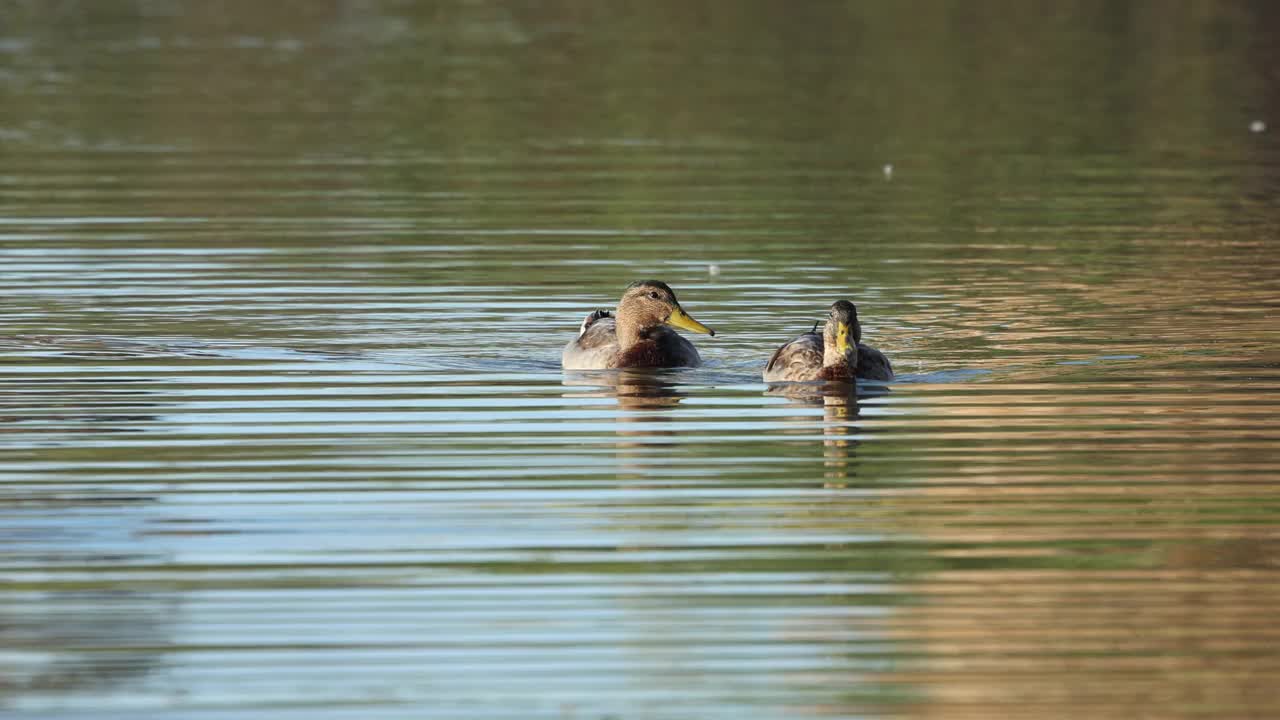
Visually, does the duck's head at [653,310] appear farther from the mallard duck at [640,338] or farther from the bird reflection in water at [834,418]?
the bird reflection in water at [834,418]

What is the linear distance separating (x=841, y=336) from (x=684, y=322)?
174cm

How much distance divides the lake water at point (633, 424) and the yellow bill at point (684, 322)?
0.34m

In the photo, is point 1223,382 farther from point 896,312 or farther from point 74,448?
point 74,448

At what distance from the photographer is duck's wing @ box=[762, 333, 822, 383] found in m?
15.6

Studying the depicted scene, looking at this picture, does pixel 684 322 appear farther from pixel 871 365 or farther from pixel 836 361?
pixel 871 365

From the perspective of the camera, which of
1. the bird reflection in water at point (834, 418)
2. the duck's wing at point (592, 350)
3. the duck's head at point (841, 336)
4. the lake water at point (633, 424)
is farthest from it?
the duck's wing at point (592, 350)

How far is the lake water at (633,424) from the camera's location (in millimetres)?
9227

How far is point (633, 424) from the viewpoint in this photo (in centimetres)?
1426

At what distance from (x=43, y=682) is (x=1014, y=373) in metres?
8.05

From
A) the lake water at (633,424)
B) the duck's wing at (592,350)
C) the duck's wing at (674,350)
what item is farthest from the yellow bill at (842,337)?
the duck's wing at (592,350)

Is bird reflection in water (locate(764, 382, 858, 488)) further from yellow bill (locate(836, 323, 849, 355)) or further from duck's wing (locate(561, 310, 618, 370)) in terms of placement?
duck's wing (locate(561, 310, 618, 370))

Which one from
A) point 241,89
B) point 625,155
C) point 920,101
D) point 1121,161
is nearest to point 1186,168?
point 1121,161

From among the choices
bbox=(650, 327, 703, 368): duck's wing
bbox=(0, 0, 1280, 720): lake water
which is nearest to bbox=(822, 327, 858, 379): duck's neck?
bbox=(0, 0, 1280, 720): lake water

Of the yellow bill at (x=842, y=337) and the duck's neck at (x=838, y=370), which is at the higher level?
the yellow bill at (x=842, y=337)
